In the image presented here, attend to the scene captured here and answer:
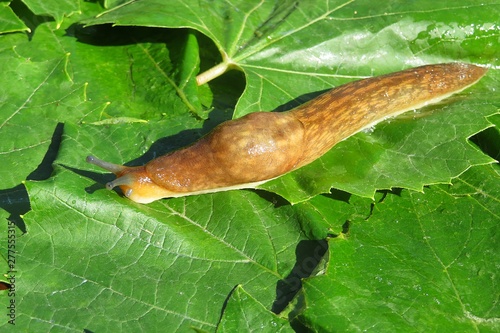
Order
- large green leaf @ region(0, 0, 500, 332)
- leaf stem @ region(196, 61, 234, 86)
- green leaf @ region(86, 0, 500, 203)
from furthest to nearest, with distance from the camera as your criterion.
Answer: leaf stem @ region(196, 61, 234, 86) < green leaf @ region(86, 0, 500, 203) < large green leaf @ region(0, 0, 500, 332)

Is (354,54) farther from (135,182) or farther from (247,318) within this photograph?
(247,318)

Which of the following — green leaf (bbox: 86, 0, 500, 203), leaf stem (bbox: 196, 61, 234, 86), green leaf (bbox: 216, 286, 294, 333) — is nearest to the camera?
green leaf (bbox: 216, 286, 294, 333)

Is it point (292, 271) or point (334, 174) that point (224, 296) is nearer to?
point (292, 271)

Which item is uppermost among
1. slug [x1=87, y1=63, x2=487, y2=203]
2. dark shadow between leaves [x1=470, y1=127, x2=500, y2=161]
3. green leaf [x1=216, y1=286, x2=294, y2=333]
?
slug [x1=87, y1=63, x2=487, y2=203]

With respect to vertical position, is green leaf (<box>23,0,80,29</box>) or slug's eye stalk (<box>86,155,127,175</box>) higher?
green leaf (<box>23,0,80,29</box>)

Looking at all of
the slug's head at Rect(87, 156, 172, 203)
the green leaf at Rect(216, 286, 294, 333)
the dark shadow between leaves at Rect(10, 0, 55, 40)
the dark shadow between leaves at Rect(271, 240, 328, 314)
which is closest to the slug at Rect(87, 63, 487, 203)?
the slug's head at Rect(87, 156, 172, 203)

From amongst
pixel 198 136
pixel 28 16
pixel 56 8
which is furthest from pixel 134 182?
pixel 28 16

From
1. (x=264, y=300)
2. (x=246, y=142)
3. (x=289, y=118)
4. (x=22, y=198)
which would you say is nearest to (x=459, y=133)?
(x=289, y=118)

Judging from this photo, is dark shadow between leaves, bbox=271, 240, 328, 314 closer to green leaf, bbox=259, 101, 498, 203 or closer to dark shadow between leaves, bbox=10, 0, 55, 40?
green leaf, bbox=259, 101, 498, 203
